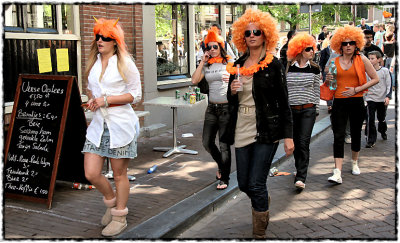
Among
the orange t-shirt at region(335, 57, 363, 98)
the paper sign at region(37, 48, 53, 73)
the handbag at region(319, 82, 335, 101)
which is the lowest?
the handbag at region(319, 82, 335, 101)

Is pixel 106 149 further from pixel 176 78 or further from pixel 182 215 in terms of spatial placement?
pixel 176 78

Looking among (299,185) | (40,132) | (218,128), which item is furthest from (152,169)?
(299,185)

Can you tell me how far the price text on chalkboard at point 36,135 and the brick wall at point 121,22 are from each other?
2.42m

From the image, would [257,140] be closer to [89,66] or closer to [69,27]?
[89,66]

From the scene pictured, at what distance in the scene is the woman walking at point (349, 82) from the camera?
5.86 metres

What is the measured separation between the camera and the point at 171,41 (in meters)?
10.4

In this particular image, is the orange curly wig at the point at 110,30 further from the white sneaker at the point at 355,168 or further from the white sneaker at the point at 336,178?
the white sneaker at the point at 355,168

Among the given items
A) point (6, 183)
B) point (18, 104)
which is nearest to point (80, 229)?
point (6, 183)

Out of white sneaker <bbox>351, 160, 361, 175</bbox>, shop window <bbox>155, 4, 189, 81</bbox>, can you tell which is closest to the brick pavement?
white sneaker <bbox>351, 160, 361, 175</bbox>

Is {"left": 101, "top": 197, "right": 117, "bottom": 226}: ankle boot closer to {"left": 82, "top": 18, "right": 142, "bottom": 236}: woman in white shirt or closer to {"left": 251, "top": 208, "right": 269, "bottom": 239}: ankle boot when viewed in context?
{"left": 82, "top": 18, "right": 142, "bottom": 236}: woman in white shirt

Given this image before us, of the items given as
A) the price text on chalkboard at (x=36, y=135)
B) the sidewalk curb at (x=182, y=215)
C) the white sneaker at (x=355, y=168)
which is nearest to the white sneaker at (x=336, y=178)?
the white sneaker at (x=355, y=168)

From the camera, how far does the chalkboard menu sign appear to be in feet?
16.1

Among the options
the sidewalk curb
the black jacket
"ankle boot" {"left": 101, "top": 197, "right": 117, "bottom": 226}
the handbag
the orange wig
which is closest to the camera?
the black jacket

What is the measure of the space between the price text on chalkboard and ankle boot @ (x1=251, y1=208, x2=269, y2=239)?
2165mm
